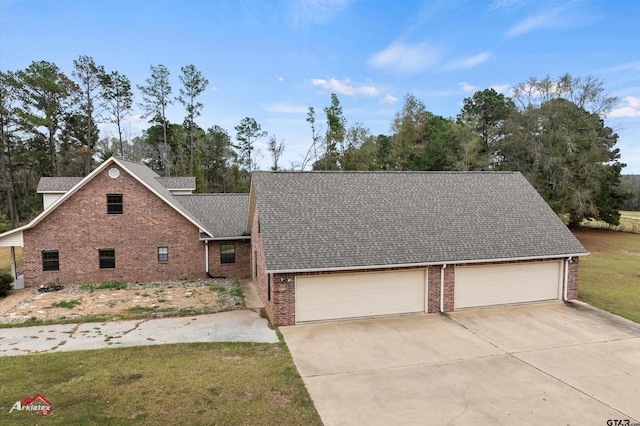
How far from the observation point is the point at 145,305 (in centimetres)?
1523

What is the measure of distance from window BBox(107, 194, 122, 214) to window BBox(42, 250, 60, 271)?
3158 millimetres

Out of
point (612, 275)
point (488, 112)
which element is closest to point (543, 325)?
point (612, 275)

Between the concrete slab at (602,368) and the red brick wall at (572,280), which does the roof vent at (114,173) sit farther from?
the red brick wall at (572,280)

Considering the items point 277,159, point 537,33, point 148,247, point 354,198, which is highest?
point 537,33

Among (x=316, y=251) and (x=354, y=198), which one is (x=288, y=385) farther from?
(x=354, y=198)

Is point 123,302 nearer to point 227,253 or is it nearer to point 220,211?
point 227,253

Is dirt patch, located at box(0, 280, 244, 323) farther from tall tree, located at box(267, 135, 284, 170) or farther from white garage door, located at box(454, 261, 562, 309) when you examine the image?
tall tree, located at box(267, 135, 284, 170)

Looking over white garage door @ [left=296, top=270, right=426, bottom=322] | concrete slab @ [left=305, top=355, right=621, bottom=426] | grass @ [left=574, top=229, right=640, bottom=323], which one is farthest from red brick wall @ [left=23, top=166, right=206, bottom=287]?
grass @ [left=574, top=229, right=640, bottom=323]

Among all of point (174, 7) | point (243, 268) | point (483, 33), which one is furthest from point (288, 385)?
point (483, 33)

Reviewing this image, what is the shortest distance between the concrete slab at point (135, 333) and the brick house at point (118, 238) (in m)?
6.38

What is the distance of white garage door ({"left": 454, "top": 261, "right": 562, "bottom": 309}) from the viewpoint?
14.4 m

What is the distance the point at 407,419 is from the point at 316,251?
670 cm

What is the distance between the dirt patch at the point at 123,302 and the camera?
14.1 meters

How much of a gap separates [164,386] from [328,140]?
3902 cm
